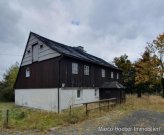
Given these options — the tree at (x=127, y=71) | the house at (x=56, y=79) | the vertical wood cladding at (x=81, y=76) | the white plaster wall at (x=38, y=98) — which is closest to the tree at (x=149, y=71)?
the tree at (x=127, y=71)

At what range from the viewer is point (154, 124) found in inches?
434

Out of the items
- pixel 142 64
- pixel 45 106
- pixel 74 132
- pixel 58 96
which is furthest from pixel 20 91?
pixel 142 64

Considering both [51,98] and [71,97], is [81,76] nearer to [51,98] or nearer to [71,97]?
[71,97]

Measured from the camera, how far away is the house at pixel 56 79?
18.9 metres

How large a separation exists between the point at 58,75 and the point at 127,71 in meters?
28.6

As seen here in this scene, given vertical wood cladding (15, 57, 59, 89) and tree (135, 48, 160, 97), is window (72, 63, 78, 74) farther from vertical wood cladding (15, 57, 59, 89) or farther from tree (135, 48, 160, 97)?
tree (135, 48, 160, 97)

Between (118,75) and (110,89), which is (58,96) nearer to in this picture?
(110,89)

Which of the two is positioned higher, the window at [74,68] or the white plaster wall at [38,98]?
the window at [74,68]

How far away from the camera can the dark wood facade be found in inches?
744

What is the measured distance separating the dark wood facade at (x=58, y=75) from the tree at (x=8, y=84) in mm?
6824

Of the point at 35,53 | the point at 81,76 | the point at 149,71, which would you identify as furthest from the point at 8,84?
the point at 149,71

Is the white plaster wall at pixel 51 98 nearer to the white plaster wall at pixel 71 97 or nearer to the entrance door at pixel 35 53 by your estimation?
the white plaster wall at pixel 71 97

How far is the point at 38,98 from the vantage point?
21.3m

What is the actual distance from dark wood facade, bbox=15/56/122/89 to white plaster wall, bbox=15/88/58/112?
51 cm
